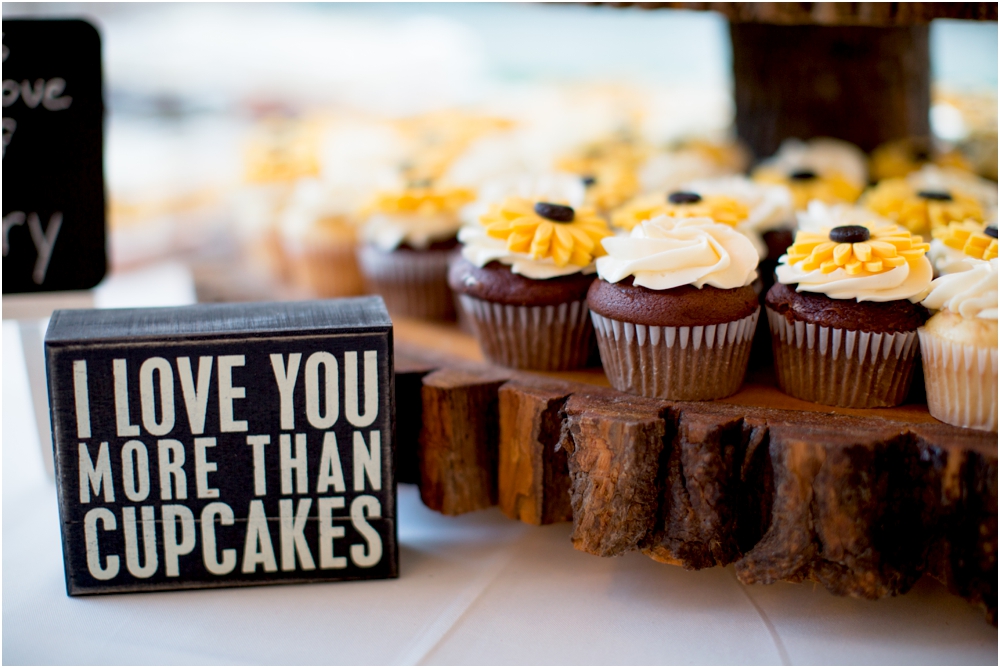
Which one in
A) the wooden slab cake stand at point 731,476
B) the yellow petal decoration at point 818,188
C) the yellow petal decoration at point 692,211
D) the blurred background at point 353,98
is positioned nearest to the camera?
the wooden slab cake stand at point 731,476

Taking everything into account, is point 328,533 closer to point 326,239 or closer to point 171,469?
point 171,469

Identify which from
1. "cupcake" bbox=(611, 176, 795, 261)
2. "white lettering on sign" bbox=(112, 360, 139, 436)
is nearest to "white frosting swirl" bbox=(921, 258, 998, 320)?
"cupcake" bbox=(611, 176, 795, 261)

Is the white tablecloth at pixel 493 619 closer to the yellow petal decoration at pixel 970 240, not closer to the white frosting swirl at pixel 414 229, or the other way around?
the yellow petal decoration at pixel 970 240

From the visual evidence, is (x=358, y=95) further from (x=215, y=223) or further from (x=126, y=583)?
(x=126, y=583)

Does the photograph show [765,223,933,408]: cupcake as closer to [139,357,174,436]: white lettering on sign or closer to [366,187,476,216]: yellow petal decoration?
[366,187,476,216]: yellow petal decoration

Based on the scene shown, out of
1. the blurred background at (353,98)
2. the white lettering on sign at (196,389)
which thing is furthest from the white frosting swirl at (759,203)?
the white lettering on sign at (196,389)

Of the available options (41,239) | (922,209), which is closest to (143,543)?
(41,239)
